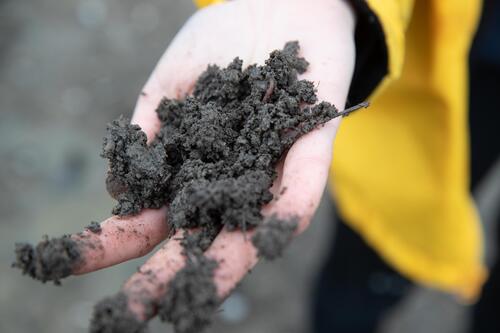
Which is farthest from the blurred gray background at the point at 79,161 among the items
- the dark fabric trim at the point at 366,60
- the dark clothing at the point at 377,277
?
the dark fabric trim at the point at 366,60

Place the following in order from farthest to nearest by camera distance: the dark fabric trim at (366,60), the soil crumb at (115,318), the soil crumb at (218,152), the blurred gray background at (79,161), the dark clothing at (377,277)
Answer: the blurred gray background at (79,161) < the dark clothing at (377,277) < the dark fabric trim at (366,60) < the soil crumb at (218,152) < the soil crumb at (115,318)

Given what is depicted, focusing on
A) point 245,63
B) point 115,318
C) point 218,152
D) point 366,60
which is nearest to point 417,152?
point 366,60

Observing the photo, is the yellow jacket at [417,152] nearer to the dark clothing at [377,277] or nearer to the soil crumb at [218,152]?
the dark clothing at [377,277]

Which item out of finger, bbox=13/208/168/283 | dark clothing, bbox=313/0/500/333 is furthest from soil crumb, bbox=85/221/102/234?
dark clothing, bbox=313/0/500/333

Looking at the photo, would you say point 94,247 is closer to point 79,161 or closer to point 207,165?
point 207,165

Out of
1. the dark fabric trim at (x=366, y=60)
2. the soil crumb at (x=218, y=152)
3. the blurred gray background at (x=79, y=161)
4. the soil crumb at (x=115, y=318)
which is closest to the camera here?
the soil crumb at (x=115, y=318)

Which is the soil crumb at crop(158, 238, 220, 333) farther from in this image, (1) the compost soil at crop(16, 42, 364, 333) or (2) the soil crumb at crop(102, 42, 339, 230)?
(2) the soil crumb at crop(102, 42, 339, 230)
